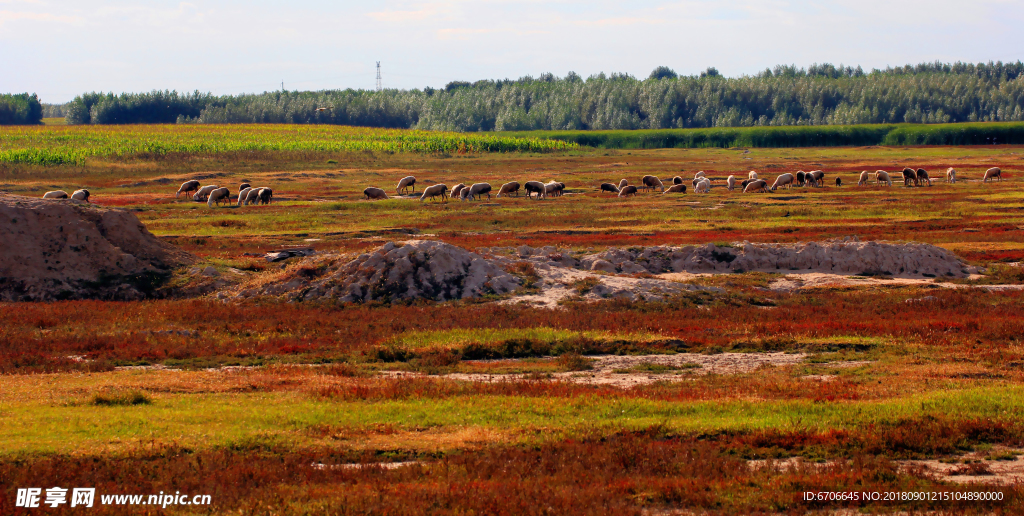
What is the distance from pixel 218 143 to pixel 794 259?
4023 inches

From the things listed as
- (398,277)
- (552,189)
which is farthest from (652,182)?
(398,277)

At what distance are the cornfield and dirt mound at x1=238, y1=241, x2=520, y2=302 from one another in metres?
78.2

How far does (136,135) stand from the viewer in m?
133

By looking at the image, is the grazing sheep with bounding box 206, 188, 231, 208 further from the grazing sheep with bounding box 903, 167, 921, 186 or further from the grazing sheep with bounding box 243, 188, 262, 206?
the grazing sheep with bounding box 903, 167, 921, 186

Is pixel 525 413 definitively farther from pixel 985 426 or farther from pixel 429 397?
pixel 985 426

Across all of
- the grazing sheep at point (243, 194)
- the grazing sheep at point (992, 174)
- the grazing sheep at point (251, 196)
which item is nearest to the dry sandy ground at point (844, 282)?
the grazing sheep at point (251, 196)

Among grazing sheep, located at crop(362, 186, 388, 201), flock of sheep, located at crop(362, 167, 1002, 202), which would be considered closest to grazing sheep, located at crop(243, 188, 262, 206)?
flock of sheep, located at crop(362, 167, 1002, 202)

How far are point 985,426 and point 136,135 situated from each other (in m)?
140

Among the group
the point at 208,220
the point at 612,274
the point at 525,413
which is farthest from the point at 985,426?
the point at 208,220

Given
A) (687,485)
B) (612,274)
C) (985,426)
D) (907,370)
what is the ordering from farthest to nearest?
1. (612,274)
2. (907,370)
3. (985,426)
4. (687,485)

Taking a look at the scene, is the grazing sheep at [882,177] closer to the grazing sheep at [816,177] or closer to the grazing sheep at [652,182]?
the grazing sheep at [816,177]

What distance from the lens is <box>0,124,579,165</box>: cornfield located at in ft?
329

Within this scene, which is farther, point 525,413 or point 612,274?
point 612,274

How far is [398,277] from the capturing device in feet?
88.3
